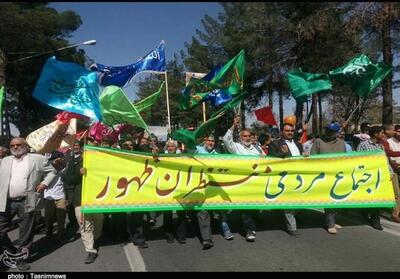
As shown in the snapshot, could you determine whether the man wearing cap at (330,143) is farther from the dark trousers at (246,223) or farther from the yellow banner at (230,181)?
the dark trousers at (246,223)

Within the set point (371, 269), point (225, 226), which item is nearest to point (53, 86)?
point (225, 226)

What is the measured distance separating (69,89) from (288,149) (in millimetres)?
3413

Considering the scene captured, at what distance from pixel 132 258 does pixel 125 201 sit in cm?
85

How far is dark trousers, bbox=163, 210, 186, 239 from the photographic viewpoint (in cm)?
649

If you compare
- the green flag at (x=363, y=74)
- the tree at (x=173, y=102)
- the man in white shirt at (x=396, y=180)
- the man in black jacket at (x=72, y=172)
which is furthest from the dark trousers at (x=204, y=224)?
the tree at (x=173, y=102)

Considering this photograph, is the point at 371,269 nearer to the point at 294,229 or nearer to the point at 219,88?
the point at 294,229

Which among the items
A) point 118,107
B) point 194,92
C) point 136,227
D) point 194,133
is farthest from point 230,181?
point 118,107

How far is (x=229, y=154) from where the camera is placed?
666cm

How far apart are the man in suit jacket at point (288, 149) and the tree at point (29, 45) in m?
18.2

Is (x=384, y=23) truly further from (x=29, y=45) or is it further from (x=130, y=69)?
(x=29, y=45)

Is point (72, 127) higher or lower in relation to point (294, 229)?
higher

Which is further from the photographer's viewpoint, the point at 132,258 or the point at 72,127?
the point at 72,127

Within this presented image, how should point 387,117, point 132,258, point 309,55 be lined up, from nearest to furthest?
point 132,258
point 387,117
point 309,55

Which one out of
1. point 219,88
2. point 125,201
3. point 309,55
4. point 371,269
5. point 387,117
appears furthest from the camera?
point 309,55
